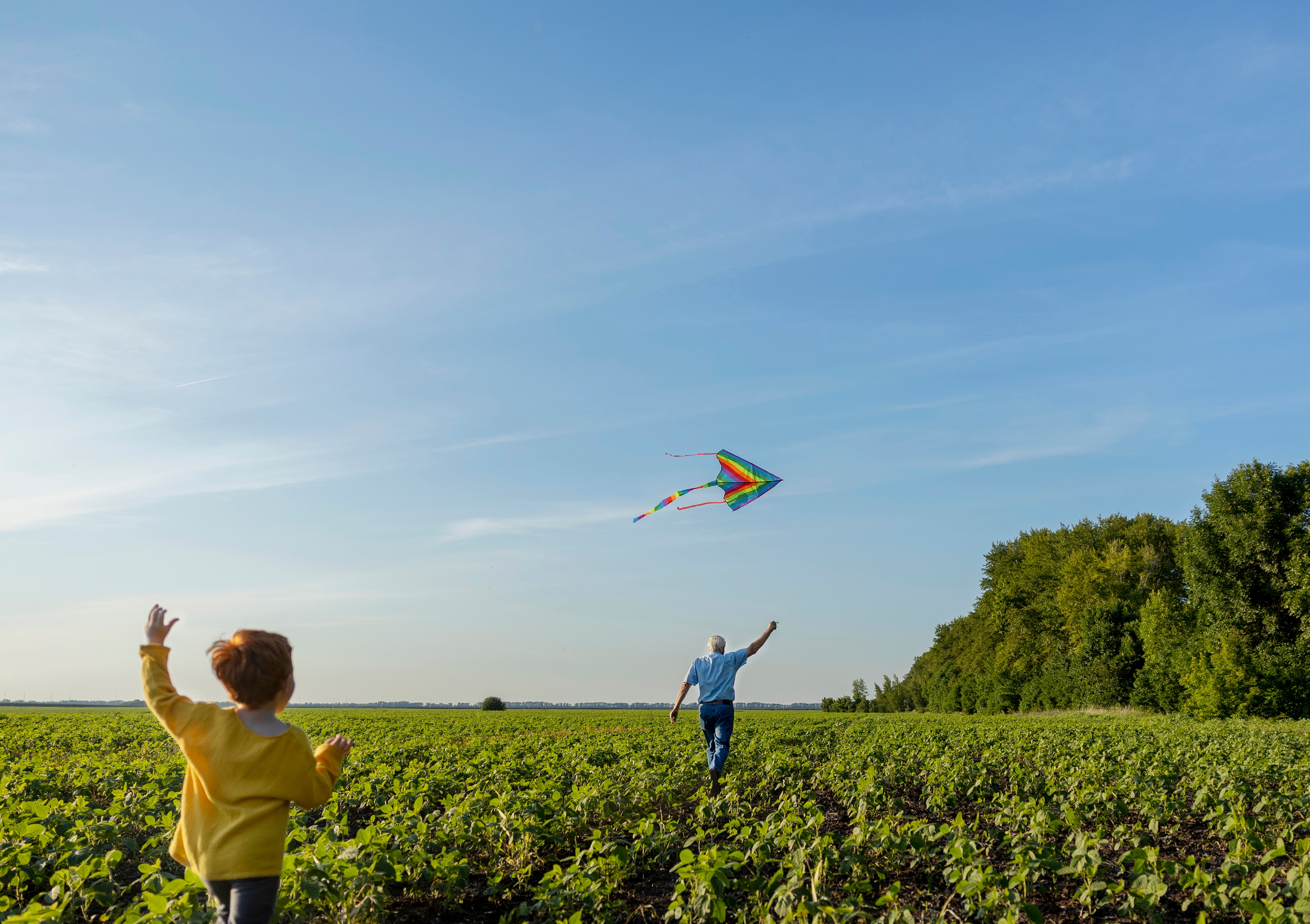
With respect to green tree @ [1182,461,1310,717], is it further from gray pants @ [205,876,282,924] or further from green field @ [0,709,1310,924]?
gray pants @ [205,876,282,924]

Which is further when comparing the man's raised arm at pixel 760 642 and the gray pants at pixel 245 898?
the man's raised arm at pixel 760 642

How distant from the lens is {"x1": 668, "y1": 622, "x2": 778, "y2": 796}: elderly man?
11383 mm

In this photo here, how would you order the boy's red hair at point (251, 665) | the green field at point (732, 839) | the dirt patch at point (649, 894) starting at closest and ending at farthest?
the boy's red hair at point (251, 665), the green field at point (732, 839), the dirt patch at point (649, 894)

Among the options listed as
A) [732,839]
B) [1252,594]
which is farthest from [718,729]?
[1252,594]

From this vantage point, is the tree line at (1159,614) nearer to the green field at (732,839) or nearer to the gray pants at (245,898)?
the green field at (732,839)

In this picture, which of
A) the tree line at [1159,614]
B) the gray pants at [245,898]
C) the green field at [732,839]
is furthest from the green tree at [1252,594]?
the gray pants at [245,898]

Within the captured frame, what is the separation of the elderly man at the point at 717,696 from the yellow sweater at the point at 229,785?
7.90 meters

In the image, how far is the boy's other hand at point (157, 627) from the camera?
3896 mm

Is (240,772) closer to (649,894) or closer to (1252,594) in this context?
(649,894)

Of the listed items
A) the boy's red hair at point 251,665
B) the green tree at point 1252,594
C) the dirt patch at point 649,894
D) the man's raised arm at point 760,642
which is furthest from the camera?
the green tree at point 1252,594

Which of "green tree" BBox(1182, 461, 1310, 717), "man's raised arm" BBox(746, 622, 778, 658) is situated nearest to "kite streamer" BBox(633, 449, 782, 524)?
"man's raised arm" BBox(746, 622, 778, 658)

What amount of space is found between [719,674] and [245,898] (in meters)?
8.28

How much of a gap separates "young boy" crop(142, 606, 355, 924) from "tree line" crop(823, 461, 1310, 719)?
131 feet

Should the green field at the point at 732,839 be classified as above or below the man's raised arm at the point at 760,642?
below
